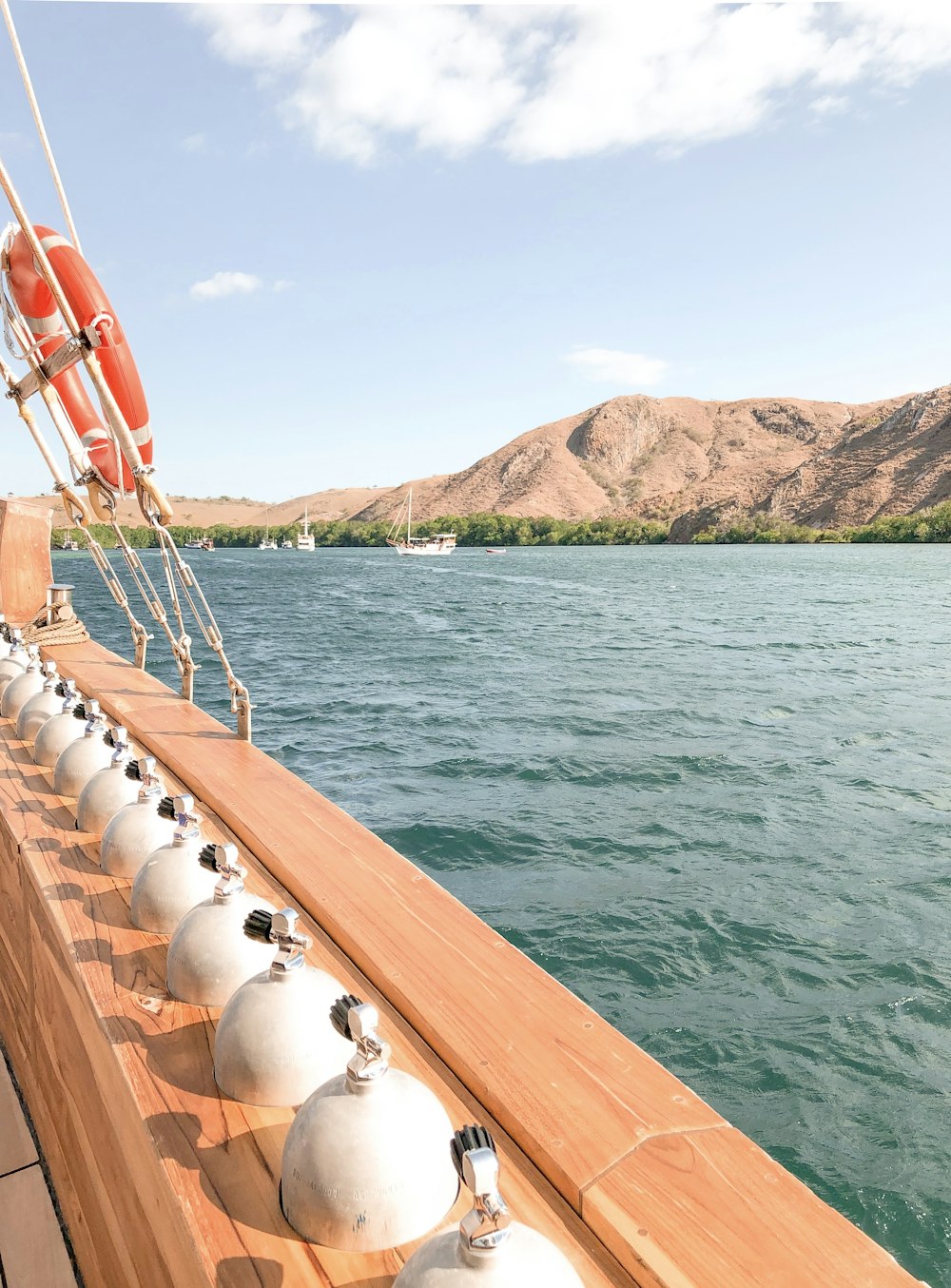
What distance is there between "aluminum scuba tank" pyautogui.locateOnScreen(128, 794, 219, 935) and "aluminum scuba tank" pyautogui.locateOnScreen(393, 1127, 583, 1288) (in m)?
0.96

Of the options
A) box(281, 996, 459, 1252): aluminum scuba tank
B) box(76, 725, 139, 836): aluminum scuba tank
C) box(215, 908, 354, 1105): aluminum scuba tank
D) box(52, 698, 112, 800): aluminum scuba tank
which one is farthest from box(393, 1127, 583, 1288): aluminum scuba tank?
box(52, 698, 112, 800): aluminum scuba tank

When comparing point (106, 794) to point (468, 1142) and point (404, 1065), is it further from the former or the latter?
point (468, 1142)

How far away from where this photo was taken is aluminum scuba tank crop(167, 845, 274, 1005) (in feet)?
4.75

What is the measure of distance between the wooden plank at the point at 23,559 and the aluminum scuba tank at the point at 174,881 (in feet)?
18.9

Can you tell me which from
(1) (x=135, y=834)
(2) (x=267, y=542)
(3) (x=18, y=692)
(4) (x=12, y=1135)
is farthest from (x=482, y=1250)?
(2) (x=267, y=542)

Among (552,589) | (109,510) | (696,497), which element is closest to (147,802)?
(109,510)

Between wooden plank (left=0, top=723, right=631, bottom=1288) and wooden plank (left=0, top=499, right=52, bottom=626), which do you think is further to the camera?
wooden plank (left=0, top=499, right=52, bottom=626)

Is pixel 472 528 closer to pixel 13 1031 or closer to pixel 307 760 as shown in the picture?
pixel 307 760

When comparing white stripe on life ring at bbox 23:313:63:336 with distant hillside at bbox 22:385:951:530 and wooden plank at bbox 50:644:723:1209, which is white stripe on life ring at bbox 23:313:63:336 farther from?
distant hillside at bbox 22:385:951:530

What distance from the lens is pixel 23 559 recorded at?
22.2ft

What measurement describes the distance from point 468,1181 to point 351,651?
20886 mm

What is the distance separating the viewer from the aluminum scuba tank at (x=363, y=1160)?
991 mm

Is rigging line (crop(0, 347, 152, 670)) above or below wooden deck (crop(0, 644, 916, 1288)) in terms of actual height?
above

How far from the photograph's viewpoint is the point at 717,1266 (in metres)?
1.04
